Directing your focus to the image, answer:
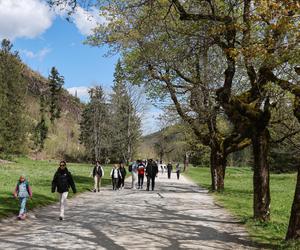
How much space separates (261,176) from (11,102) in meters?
58.7

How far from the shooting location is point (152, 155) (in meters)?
109

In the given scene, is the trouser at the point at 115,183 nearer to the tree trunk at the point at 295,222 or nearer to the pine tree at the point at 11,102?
the tree trunk at the point at 295,222

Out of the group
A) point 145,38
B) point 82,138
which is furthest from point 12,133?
point 145,38

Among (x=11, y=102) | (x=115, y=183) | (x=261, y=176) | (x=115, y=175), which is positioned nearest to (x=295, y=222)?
(x=261, y=176)

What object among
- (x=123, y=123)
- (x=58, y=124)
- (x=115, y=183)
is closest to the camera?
(x=115, y=183)

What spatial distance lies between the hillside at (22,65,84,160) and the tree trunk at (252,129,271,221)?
61.5 m

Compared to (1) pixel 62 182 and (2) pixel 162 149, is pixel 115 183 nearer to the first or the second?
(1) pixel 62 182

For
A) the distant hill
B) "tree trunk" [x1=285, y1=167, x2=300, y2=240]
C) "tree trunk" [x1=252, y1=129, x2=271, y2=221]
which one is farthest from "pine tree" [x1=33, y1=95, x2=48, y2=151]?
"tree trunk" [x1=285, y1=167, x2=300, y2=240]

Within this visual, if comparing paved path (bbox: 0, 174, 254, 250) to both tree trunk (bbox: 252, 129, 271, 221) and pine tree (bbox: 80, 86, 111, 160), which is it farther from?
pine tree (bbox: 80, 86, 111, 160)

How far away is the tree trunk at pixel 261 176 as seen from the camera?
14.9m

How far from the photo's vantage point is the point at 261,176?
15.0 m

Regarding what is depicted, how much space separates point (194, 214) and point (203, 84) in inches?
320

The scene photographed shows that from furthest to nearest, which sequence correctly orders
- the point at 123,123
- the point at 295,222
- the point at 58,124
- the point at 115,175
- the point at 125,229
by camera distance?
the point at 58,124, the point at 123,123, the point at 115,175, the point at 125,229, the point at 295,222

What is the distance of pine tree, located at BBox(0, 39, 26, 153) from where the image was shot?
212 ft
